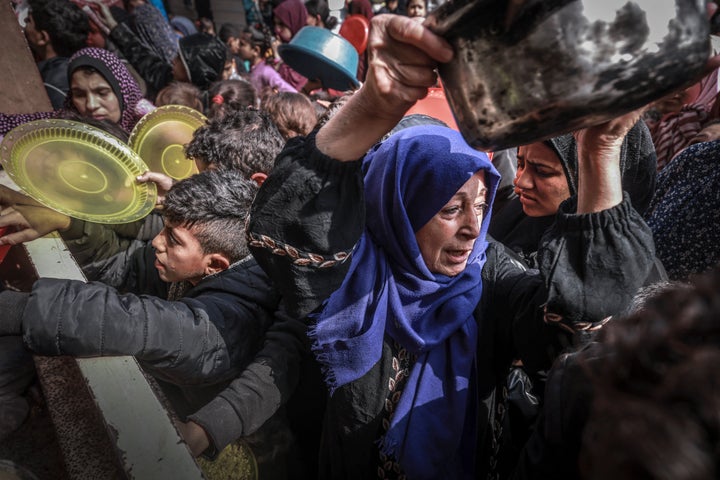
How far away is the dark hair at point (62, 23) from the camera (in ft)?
11.6

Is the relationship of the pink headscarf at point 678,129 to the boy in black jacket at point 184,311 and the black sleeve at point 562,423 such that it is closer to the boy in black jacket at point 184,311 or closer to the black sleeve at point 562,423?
the black sleeve at point 562,423

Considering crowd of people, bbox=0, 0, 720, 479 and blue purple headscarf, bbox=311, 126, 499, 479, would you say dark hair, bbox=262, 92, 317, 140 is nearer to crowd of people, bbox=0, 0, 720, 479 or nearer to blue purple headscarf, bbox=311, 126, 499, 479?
crowd of people, bbox=0, 0, 720, 479

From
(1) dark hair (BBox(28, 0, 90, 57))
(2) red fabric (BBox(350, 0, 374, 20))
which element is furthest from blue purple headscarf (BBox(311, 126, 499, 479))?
(2) red fabric (BBox(350, 0, 374, 20))

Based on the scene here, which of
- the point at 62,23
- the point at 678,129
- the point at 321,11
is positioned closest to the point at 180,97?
the point at 62,23

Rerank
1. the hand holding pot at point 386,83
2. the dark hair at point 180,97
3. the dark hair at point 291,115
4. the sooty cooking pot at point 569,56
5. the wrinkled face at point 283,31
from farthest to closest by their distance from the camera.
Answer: the wrinkled face at point 283,31 → the dark hair at point 180,97 → the dark hair at point 291,115 → the hand holding pot at point 386,83 → the sooty cooking pot at point 569,56

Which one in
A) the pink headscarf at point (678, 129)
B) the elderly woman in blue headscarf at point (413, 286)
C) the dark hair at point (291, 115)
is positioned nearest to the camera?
the elderly woman in blue headscarf at point (413, 286)

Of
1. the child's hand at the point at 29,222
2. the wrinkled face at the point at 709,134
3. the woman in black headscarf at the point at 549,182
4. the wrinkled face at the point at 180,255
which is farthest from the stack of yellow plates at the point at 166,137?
the wrinkled face at the point at 709,134

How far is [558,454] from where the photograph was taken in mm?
708

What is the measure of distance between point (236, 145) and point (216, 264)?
0.92 metres

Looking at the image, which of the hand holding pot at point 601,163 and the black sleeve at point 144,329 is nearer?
the hand holding pot at point 601,163

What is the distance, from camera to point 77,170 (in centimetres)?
179

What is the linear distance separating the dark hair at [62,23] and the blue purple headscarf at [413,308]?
13.5 ft

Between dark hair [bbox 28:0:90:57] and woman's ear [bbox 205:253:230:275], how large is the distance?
3.62 metres

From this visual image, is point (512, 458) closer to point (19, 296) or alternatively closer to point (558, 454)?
point (558, 454)
